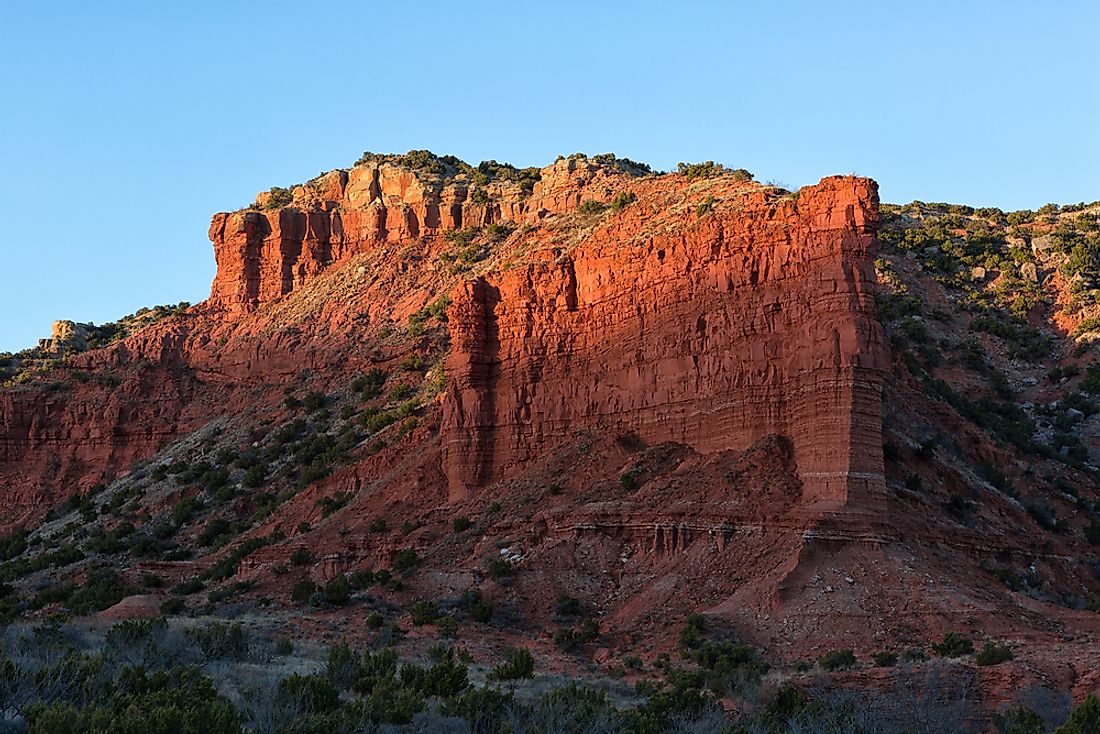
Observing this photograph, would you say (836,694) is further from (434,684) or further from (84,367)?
(84,367)

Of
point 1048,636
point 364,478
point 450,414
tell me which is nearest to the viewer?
point 1048,636

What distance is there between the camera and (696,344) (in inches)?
1633

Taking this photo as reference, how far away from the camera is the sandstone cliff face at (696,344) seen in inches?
1417

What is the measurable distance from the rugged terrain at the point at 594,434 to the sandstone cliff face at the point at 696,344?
11cm

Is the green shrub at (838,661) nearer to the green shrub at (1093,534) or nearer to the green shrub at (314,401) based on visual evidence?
the green shrub at (1093,534)

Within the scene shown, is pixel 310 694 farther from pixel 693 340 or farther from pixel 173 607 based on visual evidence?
pixel 693 340

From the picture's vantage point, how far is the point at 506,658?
32.1 meters

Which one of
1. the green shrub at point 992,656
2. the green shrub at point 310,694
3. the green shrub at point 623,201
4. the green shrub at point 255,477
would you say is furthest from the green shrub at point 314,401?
the green shrub at point 992,656

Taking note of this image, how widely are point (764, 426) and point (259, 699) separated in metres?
18.7

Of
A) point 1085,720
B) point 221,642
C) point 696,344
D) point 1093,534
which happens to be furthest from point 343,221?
point 1085,720

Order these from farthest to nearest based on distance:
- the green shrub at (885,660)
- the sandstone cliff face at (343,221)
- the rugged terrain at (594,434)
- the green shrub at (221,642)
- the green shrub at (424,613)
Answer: the sandstone cliff face at (343,221), the green shrub at (424,613), the rugged terrain at (594,434), the green shrub at (221,642), the green shrub at (885,660)

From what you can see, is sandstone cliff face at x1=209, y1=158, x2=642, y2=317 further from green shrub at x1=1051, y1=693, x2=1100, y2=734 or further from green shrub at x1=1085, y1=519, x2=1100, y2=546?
green shrub at x1=1051, y1=693, x2=1100, y2=734

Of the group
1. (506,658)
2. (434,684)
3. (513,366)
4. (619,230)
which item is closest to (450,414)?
(513,366)

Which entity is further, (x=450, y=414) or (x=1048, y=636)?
(x=450, y=414)
